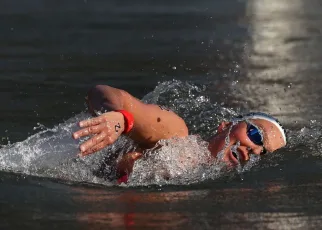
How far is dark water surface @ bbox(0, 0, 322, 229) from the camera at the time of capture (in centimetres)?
548

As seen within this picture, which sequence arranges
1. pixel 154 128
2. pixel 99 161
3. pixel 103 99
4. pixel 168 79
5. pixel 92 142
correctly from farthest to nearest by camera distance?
pixel 168 79, pixel 99 161, pixel 154 128, pixel 103 99, pixel 92 142

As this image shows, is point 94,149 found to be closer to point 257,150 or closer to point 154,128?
point 154,128

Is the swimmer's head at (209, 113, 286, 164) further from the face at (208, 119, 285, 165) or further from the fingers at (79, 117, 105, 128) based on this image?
the fingers at (79, 117, 105, 128)

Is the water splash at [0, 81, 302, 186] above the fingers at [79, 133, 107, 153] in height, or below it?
above

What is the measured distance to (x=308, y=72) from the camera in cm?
1020

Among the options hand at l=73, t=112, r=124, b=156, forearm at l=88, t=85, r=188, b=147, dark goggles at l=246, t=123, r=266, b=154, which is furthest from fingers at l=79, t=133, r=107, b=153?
dark goggles at l=246, t=123, r=266, b=154

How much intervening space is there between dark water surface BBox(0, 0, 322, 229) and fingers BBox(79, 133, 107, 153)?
36 centimetres

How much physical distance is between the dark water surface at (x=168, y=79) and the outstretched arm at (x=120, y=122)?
0.41m

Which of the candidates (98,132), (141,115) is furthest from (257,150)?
(98,132)

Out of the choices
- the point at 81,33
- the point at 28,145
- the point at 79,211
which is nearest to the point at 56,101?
the point at 28,145

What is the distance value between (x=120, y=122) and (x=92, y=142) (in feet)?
1.34

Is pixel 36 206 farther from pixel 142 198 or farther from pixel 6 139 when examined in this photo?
pixel 6 139

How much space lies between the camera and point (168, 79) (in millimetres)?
9602

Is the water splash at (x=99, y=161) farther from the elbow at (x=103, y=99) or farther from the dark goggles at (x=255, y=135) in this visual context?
the elbow at (x=103, y=99)
